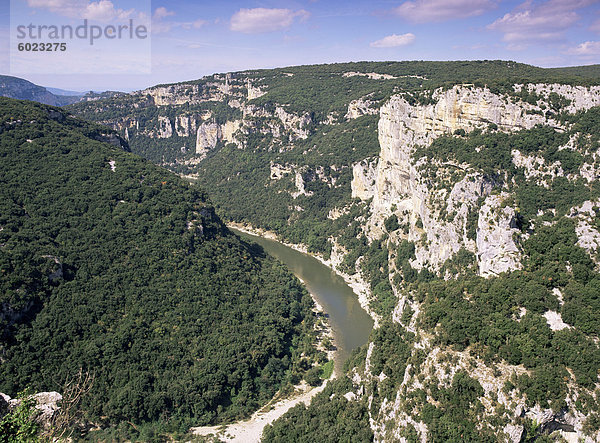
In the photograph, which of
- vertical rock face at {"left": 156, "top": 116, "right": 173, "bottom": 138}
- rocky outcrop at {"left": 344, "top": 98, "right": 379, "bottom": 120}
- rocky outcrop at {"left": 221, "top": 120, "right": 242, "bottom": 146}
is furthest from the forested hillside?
vertical rock face at {"left": 156, "top": 116, "right": 173, "bottom": 138}

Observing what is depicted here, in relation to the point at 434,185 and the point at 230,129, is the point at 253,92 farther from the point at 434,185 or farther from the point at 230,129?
the point at 434,185

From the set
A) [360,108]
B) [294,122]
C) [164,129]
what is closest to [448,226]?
[360,108]

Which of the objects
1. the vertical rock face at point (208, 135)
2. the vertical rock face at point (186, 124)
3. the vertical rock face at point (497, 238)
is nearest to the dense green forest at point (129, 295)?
the vertical rock face at point (497, 238)

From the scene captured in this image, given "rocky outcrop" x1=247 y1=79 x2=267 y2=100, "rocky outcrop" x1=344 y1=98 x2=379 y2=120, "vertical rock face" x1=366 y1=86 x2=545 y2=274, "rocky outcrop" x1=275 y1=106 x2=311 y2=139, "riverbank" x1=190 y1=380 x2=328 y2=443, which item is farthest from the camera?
"rocky outcrop" x1=247 y1=79 x2=267 y2=100

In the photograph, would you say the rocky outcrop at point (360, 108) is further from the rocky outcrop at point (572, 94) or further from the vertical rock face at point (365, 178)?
the rocky outcrop at point (572, 94)

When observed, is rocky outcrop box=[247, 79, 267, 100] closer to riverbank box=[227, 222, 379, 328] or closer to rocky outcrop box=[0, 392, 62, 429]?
riverbank box=[227, 222, 379, 328]
